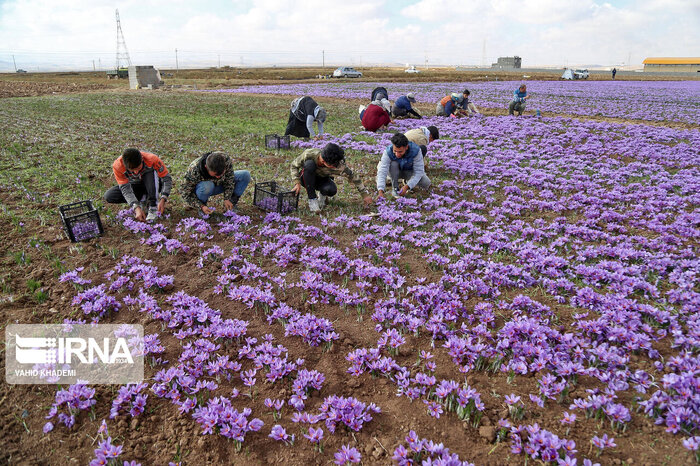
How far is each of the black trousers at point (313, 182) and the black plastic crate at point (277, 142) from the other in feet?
20.4

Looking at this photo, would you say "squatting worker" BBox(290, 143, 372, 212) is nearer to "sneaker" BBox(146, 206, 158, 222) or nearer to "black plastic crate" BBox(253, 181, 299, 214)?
"black plastic crate" BBox(253, 181, 299, 214)

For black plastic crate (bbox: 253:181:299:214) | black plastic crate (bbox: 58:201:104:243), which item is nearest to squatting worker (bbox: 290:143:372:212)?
black plastic crate (bbox: 253:181:299:214)

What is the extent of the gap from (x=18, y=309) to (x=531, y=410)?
634 centimetres

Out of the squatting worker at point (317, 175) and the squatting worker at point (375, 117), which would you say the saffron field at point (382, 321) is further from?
the squatting worker at point (375, 117)

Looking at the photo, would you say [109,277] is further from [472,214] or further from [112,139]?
[112,139]

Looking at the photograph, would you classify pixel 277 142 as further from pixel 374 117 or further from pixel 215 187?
pixel 215 187

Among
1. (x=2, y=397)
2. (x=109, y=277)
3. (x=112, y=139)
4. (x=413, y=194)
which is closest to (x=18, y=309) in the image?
(x=109, y=277)

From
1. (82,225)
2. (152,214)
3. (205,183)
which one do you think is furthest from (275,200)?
(82,225)

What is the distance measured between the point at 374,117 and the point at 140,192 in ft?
37.5

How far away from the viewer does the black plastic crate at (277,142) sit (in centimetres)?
1439

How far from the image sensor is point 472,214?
27.2 ft

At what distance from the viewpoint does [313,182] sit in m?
8.28

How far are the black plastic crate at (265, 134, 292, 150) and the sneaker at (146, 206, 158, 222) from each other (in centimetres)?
733

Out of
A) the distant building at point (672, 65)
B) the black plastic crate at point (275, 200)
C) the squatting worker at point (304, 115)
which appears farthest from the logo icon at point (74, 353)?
the distant building at point (672, 65)
